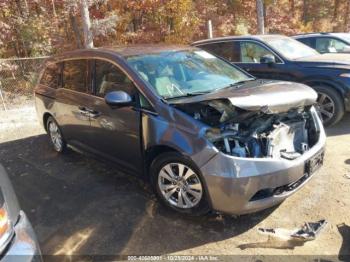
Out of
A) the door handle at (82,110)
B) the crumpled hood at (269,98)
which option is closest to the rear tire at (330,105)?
the crumpled hood at (269,98)

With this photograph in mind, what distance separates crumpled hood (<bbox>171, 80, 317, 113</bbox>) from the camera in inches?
121

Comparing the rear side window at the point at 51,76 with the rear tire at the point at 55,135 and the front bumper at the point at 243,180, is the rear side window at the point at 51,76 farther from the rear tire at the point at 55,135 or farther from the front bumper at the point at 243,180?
the front bumper at the point at 243,180

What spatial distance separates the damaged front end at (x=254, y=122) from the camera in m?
3.11

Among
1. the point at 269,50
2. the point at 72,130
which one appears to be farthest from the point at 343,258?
the point at 269,50

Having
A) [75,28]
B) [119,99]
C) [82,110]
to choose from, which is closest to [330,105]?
[119,99]

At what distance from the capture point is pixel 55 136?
573 centimetres

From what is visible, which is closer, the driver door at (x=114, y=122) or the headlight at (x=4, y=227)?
the headlight at (x=4, y=227)

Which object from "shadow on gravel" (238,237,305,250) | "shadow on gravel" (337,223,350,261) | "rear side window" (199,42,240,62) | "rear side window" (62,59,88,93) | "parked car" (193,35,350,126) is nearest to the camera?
"shadow on gravel" (337,223,350,261)

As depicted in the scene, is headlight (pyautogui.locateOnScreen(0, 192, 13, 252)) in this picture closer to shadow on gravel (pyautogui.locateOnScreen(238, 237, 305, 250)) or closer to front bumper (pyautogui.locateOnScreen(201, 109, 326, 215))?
front bumper (pyautogui.locateOnScreen(201, 109, 326, 215))

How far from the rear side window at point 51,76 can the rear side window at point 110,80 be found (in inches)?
48.5

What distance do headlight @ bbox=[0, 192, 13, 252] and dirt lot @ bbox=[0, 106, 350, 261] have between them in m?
1.17

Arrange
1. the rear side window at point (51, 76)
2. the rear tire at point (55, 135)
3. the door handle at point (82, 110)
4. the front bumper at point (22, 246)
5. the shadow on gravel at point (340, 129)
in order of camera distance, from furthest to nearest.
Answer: the shadow on gravel at point (340, 129), the rear tire at point (55, 135), the rear side window at point (51, 76), the door handle at point (82, 110), the front bumper at point (22, 246)

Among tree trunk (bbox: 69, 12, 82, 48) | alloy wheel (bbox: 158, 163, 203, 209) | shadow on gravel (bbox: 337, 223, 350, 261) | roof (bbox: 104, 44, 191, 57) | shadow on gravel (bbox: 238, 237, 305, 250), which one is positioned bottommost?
shadow on gravel (bbox: 337, 223, 350, 261)

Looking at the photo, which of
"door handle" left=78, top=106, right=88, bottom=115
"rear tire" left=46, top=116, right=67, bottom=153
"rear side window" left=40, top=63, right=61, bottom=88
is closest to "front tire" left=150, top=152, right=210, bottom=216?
"door handle" left=78, top=106, right=88, bottom=115
